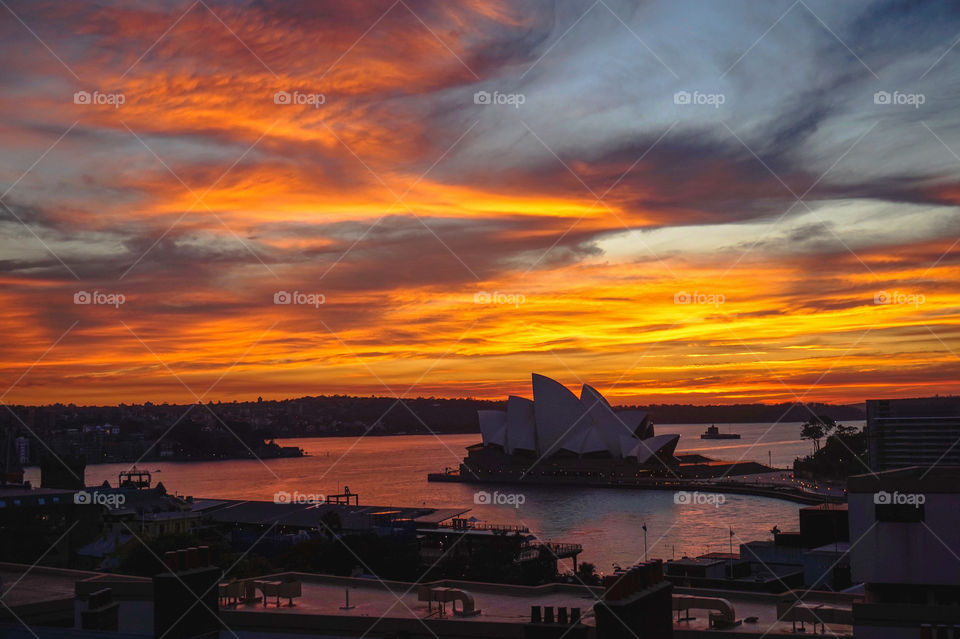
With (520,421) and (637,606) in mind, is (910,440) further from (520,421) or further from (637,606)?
(637,606)

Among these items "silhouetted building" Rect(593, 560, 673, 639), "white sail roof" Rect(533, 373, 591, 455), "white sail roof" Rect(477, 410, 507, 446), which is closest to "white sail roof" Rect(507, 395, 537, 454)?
"white sail roof" Rect(533, 373, 591, 455)

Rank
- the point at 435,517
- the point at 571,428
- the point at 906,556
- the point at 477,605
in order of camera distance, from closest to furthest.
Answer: the point at 906,556 < the point at 477,605 < the point at 435,517 < the point at 571,428

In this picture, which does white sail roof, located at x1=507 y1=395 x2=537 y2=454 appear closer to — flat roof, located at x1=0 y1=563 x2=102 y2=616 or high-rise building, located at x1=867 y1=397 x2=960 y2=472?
high-rise building, located at x1=867 y1=397 x2=960 y2=472

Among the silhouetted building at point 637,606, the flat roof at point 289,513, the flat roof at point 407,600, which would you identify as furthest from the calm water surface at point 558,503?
the silhouetted building at point 637,606

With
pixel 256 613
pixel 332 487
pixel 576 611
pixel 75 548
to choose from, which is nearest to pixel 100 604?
pixel 256 613

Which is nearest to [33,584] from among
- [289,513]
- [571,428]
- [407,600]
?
[407,600]

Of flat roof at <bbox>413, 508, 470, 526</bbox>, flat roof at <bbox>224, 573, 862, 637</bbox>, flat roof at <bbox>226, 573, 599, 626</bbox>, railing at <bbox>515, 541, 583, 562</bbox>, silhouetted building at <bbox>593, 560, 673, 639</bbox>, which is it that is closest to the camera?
silhouetted building at <bbox>593, 560, 673, 639</bbox>

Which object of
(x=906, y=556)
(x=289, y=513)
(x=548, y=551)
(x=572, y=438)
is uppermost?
(x=572, y=438)

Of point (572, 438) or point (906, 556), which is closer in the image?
point (906, 556)

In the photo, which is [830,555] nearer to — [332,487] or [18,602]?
[18,602]

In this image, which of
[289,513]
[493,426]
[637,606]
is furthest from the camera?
[493,426]
